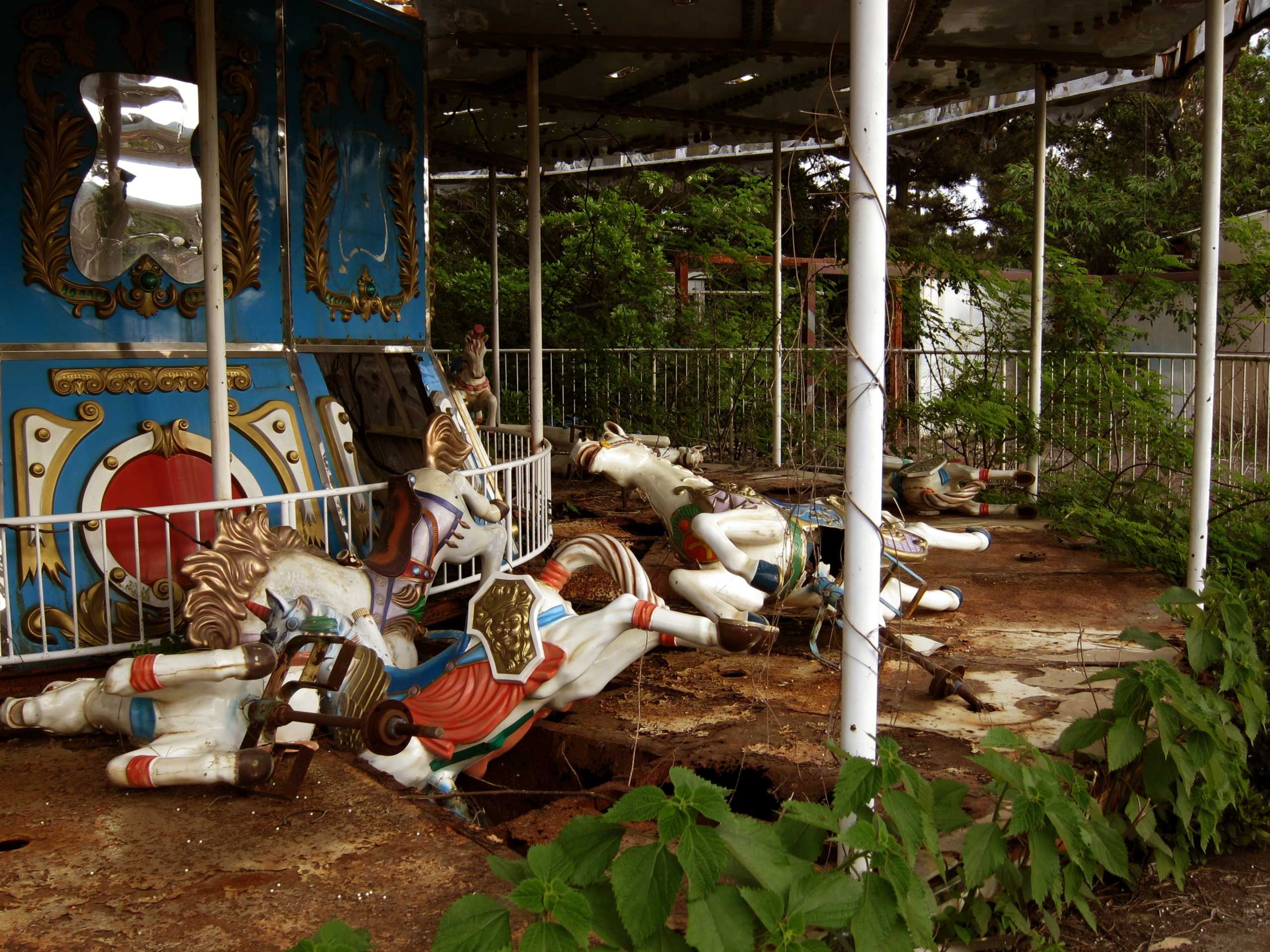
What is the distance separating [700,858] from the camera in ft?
6.91

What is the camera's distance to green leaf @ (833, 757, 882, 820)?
7.78ft

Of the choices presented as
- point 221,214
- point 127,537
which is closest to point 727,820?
point 127,537

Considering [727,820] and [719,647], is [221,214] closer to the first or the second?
[719,647]

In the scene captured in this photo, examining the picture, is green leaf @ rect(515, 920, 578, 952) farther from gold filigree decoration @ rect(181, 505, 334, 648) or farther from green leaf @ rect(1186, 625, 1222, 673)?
green leaf @ rect(1186, 625, 1222, 673)

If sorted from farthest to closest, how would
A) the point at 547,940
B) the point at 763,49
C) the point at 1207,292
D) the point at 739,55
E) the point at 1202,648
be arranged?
the point at 739,55 < the point at 763,49 < the point at 1207,292 < the point at 1202,648 < the point at 547,940

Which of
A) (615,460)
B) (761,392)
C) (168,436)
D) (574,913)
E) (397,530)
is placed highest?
(761,392)

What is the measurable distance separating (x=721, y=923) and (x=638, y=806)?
0.25 meters

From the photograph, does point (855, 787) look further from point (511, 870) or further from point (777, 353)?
point (777, 353)

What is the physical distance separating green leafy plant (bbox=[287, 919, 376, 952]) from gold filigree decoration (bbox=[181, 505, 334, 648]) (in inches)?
66.1

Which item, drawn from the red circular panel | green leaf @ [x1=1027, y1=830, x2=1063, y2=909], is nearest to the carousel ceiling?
the red circular panel

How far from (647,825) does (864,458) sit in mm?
1245

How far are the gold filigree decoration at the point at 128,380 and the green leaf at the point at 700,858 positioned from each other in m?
3.99

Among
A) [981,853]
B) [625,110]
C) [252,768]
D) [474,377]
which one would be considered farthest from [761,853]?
[625,110]

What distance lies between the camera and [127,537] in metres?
4.84
